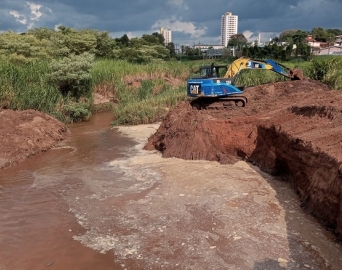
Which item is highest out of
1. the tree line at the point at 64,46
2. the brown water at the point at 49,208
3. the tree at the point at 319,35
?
the tree at the point at 319,35

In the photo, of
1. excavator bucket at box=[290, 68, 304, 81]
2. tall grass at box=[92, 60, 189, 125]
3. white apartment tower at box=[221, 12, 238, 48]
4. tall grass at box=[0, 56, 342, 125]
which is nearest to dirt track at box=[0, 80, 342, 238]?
excavator bucket at box=[290, 68, 304, 81]

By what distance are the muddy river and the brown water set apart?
21 millimetres

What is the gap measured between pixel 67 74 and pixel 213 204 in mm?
12609

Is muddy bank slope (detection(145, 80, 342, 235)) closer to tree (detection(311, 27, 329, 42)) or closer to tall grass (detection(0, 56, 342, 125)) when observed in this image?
tall grass (detection(0, 56, 342, 125))

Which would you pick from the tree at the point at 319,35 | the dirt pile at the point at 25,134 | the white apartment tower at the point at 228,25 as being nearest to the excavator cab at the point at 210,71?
the dirt pile at the point at 25,134

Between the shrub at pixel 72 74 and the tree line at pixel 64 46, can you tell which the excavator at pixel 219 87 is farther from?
the tree line at pixel 64 46

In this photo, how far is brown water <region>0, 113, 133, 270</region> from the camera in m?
5.55

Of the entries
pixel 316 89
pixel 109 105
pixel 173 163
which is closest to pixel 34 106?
pixel 109 105

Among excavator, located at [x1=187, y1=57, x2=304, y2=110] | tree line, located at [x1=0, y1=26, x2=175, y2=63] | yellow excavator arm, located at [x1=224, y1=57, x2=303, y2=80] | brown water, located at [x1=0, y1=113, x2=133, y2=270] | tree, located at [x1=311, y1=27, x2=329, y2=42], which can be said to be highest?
tree, located at [x1=311, y1=27, x2=329, y2=42]

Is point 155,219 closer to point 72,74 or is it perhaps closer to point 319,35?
point 72,74

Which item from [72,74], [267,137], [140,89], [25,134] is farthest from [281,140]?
[140,89]

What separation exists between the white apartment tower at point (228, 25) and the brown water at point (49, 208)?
11435 centimetres

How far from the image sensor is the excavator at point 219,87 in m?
12.4

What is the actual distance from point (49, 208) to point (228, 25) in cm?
12265
